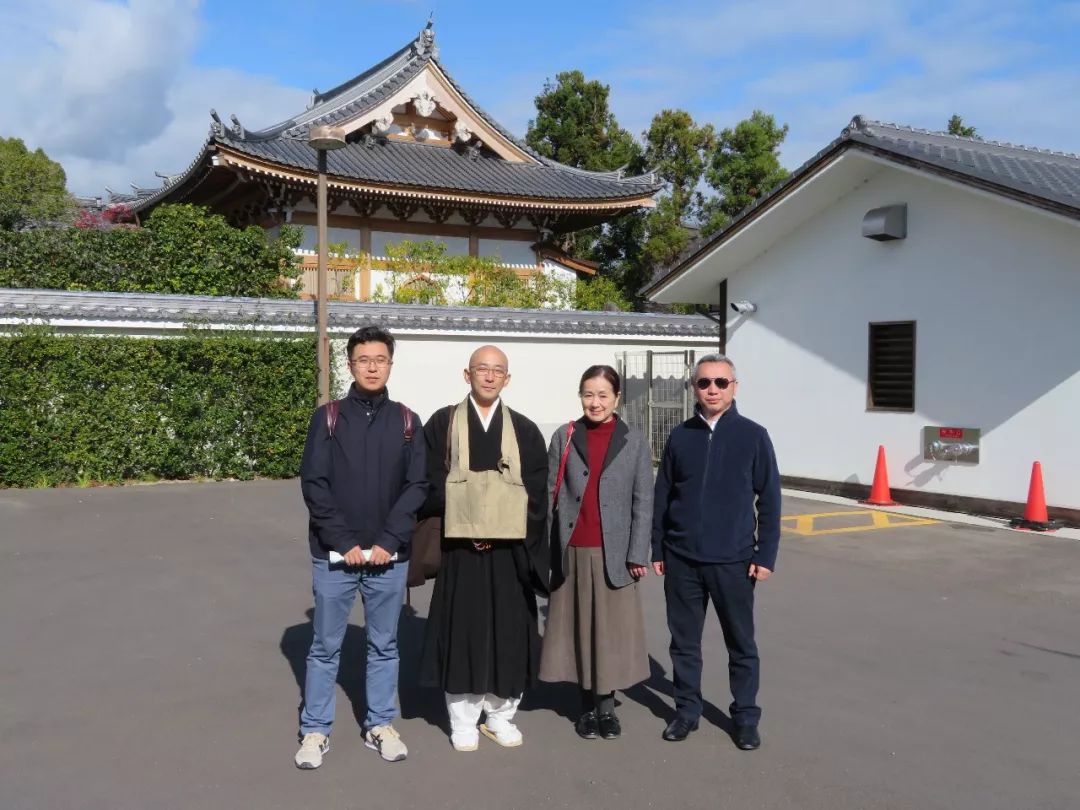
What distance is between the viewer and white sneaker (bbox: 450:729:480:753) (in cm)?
402

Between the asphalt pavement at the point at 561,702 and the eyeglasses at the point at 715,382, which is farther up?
the eyeglasses at the point at 715,382

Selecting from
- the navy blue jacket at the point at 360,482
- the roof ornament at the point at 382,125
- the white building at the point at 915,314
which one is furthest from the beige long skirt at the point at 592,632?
the roof ornament at the point at 382,125

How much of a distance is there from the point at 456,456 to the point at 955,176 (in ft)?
26.6

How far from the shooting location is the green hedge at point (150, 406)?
11.8 meters

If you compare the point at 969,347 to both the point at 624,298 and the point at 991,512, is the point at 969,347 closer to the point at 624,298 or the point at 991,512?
the point at 991,512

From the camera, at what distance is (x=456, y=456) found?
3959 millimetres

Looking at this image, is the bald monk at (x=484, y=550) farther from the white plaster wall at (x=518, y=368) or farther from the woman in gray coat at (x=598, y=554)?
the white plaster wall at (x=518, y=368)

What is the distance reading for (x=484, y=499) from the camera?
3.88 m

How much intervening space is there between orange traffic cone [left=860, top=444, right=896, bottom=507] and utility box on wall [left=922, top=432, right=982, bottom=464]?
478mm

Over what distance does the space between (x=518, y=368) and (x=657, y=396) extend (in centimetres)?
271

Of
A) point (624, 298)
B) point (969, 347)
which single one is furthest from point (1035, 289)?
point (624, 298)

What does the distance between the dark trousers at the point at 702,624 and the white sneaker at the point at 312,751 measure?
Result: 5.14 feet

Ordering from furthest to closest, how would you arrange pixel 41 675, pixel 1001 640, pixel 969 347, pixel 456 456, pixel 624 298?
1. pixel 624 298
2. pixel 969 347
3. pixel 1001 640
4. pixel 41 675
5. pixel 456 456

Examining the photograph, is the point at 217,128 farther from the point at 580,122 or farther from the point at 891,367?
the point at 580,122
